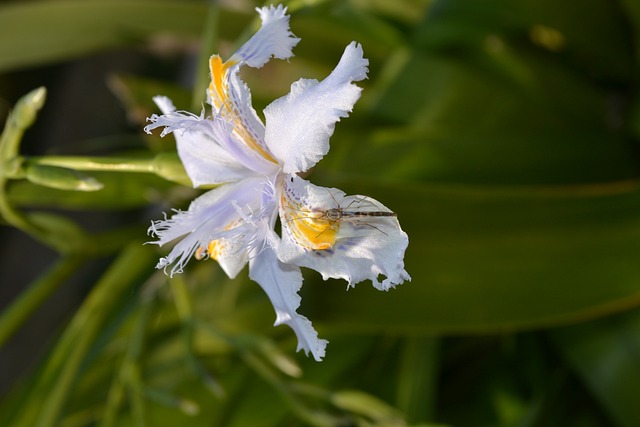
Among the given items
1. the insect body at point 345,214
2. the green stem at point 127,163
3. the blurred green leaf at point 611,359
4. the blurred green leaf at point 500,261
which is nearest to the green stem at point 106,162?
the green stem at point 127,163

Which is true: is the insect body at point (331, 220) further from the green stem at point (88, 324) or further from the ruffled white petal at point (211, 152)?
the green stem at point (88, 324)

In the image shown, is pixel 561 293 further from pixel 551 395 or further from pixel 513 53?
pixel 513 53

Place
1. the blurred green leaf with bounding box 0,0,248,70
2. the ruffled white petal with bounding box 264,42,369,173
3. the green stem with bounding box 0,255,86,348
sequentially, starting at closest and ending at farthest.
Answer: the ruffled white petal with bounding box 264,42,369,173, the green stem with bounding box 0,255,86,348, the blurred green leaf with bounding box 0,0,248,70

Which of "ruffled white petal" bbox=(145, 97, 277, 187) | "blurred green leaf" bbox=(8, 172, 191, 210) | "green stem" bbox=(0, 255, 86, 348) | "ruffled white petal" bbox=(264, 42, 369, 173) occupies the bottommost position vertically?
"green stem" bbox=(0, 255, 86, 348)

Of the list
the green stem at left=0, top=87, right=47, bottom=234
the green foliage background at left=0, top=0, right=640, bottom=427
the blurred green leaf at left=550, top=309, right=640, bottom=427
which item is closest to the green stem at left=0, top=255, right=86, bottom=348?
the green foliage background at left=0, top=0, right=640, bottom=427

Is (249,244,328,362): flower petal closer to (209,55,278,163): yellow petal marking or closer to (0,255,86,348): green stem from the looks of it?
(209,55,278,163): yellow petal marking

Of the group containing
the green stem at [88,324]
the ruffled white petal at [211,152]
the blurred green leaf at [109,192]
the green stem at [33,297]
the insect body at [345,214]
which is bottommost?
the green stem at [88,324]
